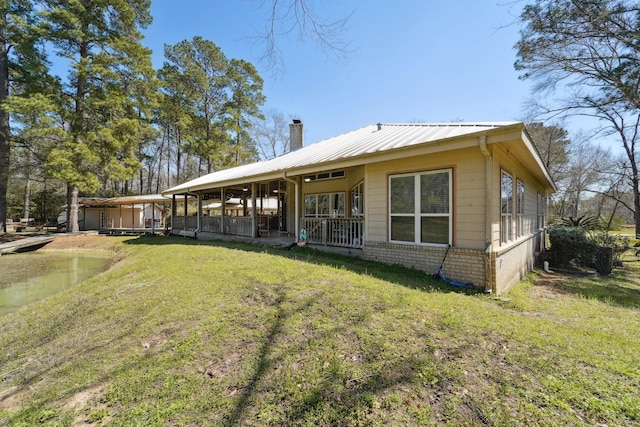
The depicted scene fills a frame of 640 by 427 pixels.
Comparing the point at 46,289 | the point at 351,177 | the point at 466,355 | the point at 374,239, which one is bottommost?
the point at 46,289

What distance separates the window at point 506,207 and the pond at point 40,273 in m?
11.7

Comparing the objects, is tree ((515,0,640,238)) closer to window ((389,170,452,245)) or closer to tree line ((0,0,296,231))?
window ((389,170,452,245))

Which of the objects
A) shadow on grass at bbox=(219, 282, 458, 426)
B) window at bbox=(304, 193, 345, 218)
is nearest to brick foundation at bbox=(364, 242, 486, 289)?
shadow on grass at bbox=(219, 282, 458, 426)

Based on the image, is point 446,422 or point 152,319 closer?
point 446,422

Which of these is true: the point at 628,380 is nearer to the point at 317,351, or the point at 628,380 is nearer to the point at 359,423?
the point at 359,423

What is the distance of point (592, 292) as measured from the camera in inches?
272

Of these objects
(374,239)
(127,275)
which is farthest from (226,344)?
(127,275)

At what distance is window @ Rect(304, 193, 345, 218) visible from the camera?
1131 centimetres

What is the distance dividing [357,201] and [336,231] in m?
1.78

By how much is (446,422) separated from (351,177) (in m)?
8.98

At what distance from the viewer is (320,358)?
3076 mm

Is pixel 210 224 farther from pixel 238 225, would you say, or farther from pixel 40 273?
pixel 40 273

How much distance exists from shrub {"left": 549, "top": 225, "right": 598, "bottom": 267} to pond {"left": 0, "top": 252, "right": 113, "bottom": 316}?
1668 centimetres

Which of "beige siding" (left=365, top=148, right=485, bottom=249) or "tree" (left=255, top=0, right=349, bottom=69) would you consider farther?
"beige siding" (left=365, top=148, right=485, bottom=249)
